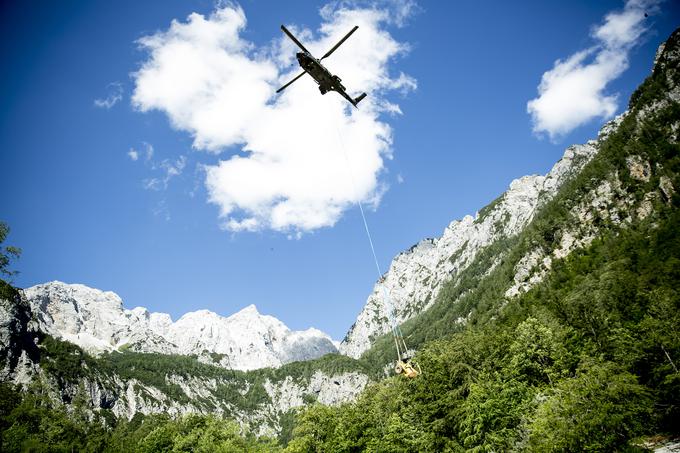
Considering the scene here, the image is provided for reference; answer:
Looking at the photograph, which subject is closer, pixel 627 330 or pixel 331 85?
pixel 331 85

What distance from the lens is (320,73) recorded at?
1806 centimetres

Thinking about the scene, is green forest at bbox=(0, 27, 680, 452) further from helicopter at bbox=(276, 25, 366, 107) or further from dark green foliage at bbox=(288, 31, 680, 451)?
helicopter at bbox=(276, 25, 366, 107)

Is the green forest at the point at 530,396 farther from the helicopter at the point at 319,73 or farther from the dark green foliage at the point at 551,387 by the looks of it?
the helicopter at the point at 319,73

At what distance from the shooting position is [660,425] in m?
35.7

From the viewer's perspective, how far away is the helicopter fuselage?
57.4 feet

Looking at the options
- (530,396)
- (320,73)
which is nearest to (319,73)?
(320,73)

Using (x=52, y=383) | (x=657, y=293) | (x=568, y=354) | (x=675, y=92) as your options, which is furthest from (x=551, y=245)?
(x=52, y=383)

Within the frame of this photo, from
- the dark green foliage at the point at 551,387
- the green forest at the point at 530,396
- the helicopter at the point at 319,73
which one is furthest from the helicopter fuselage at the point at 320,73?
the dark green foliage at the point at 551,387

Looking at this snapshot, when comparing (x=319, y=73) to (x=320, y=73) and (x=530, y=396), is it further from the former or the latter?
(x=530, y=396)

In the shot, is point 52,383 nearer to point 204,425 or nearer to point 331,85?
point 204,425

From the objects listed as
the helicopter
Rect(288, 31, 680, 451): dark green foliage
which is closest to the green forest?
Rect(288, 31, 680, 451): dark green foliage

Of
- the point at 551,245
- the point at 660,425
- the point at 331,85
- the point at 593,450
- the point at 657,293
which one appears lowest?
the point at 660,425

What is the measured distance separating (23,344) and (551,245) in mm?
238094

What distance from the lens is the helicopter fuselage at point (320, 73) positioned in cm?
1750
